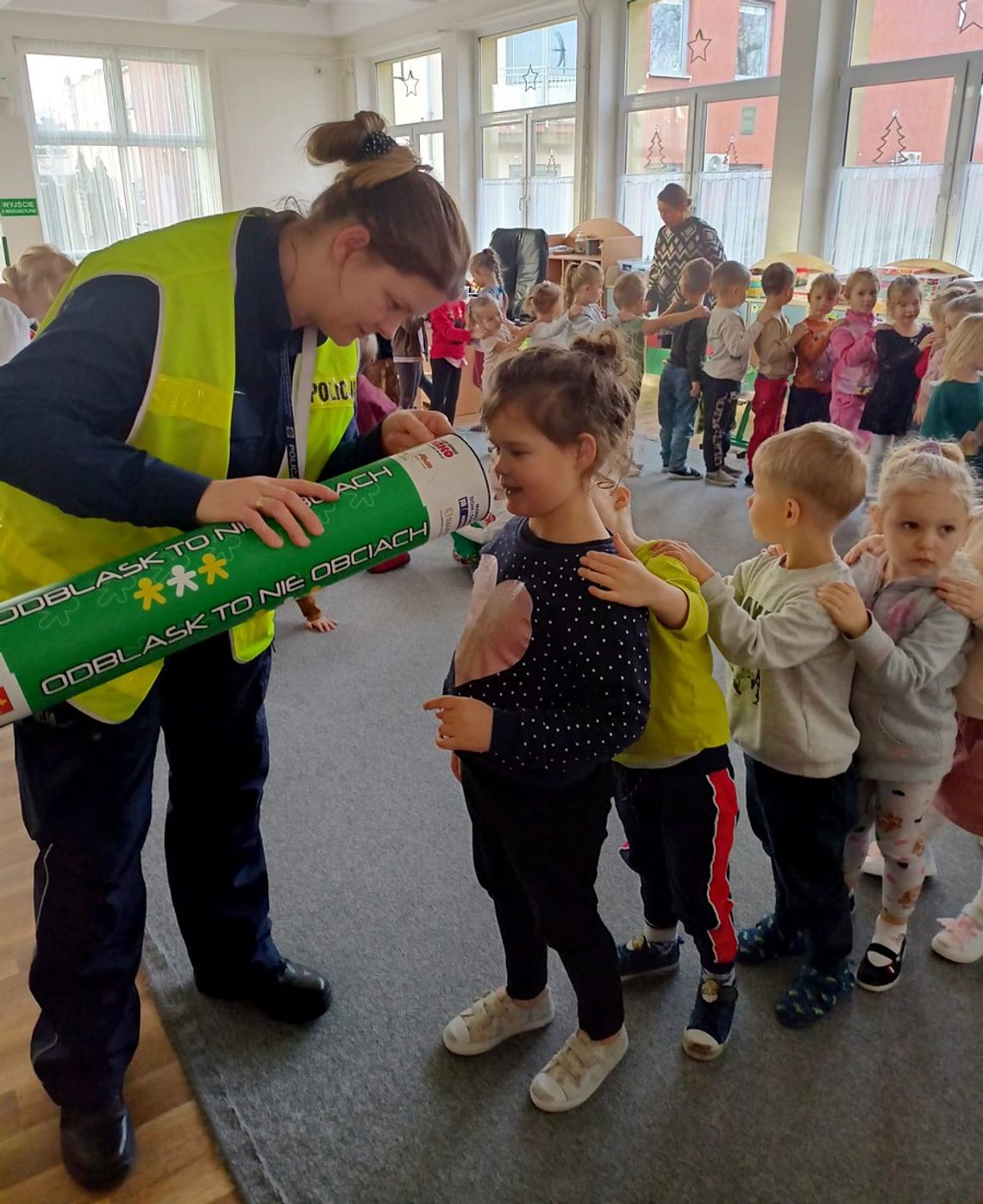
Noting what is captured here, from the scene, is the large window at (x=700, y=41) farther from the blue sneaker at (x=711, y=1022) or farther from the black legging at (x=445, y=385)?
the blue sneaker at (x=711, y=1022)

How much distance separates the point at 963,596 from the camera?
1.40m

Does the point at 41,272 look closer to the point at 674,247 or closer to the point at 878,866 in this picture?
the point at 878,866

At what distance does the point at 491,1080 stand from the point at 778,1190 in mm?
438

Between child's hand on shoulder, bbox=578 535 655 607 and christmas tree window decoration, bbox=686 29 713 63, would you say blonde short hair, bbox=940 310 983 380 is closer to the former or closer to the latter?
child's hand on shoulder, bbox=578 535 655 607

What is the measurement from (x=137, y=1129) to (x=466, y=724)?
2.86ft

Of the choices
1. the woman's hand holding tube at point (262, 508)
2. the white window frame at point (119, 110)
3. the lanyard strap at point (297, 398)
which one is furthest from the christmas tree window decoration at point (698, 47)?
the woman's hand holding tube at point (262, 508)

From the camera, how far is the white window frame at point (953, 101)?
5688 mm

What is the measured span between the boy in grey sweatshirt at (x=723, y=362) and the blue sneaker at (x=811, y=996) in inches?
139

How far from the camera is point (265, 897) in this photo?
5.21ft

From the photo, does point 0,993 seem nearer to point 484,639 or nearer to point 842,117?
point 484,639

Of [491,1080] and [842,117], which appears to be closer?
[491,1080]

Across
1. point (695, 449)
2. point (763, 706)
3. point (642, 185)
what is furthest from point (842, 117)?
point (763, 706)

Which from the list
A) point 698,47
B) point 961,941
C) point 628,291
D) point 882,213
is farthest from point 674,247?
point 961,941

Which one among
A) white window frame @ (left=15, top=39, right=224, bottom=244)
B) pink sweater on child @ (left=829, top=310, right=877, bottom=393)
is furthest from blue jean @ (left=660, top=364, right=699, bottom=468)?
white window frame @ (left=15, top=39, right=224, bottom=244)
